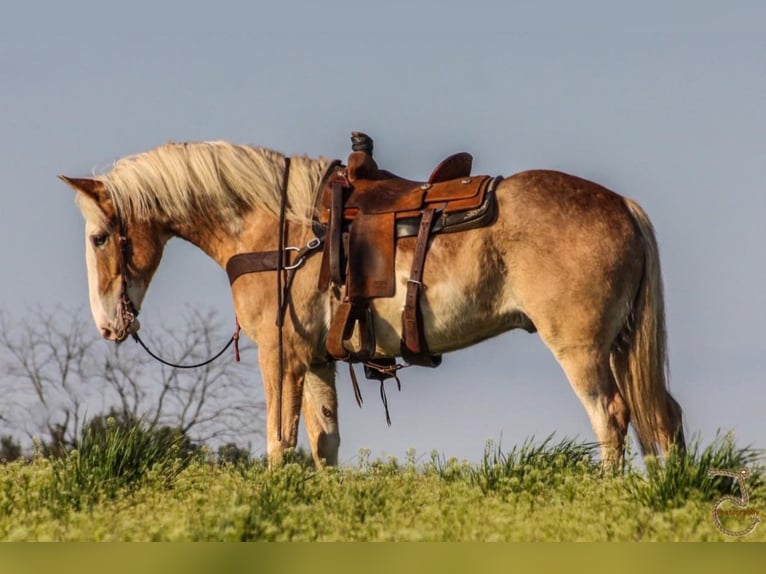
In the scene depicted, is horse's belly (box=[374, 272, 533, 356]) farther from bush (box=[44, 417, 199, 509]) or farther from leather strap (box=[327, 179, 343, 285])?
bush (box=[44, 417, 199, 509])

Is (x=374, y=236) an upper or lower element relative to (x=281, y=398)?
upper

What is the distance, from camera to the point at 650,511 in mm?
6113

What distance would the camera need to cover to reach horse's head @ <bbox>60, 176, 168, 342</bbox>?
29.0ft

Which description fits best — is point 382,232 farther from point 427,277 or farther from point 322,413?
point 322,413

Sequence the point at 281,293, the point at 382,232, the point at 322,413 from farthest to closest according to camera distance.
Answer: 1. the point at 322,413
2. the point at 281,293
3. the point at 382,232

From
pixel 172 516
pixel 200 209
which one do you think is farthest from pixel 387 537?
pixel 200 209

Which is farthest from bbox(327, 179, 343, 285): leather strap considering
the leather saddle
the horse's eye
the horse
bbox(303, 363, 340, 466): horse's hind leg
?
the horse's eye

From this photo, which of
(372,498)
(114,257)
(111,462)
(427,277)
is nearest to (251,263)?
(114,257)

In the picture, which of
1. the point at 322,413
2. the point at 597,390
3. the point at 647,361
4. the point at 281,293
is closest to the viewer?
the point at 597,390

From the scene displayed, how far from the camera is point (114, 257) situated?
8938mm

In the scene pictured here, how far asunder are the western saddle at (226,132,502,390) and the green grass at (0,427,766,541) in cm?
94

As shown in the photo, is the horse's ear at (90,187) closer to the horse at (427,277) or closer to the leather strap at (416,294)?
the horse at (427,277)

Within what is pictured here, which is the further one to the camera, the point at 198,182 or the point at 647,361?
the point at 198,182

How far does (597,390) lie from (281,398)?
2.34m
